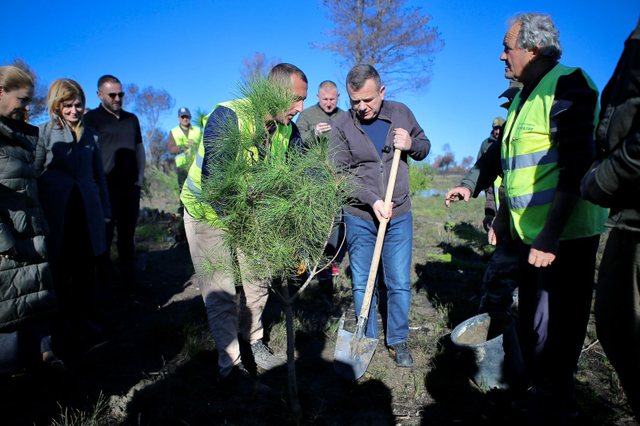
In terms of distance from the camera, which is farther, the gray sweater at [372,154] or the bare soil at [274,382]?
the gray sweater at [372,154]

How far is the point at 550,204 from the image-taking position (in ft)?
6.26

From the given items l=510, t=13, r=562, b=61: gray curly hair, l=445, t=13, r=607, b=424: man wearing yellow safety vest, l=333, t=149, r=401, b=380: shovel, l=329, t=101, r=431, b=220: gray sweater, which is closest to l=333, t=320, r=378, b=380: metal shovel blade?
l=333, t=149, r=401, b=380: shovel

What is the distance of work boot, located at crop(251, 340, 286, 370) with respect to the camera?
9.59ft

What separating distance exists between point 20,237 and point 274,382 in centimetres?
185

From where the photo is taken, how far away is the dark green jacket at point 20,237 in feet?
7.23

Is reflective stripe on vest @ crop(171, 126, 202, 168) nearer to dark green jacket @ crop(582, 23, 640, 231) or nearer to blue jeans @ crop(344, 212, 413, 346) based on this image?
blue jeans @ crop(344, 212, 413, 346)

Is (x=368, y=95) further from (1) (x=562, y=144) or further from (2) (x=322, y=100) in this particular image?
(2) (x=322, y=100)

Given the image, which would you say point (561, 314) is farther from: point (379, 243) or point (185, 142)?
point (185, 142)

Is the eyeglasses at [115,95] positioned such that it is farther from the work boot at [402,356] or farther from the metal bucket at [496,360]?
the metal bucket at [496,360]

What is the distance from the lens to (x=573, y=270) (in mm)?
1909

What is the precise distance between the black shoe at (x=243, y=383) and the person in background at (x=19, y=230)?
1.21m

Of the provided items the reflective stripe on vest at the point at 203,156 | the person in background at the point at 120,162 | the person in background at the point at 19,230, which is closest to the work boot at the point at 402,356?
the reflective stripe on vest at the point at 203,156

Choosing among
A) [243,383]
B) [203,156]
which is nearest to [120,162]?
[203,156]

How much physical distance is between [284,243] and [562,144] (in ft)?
4.64
